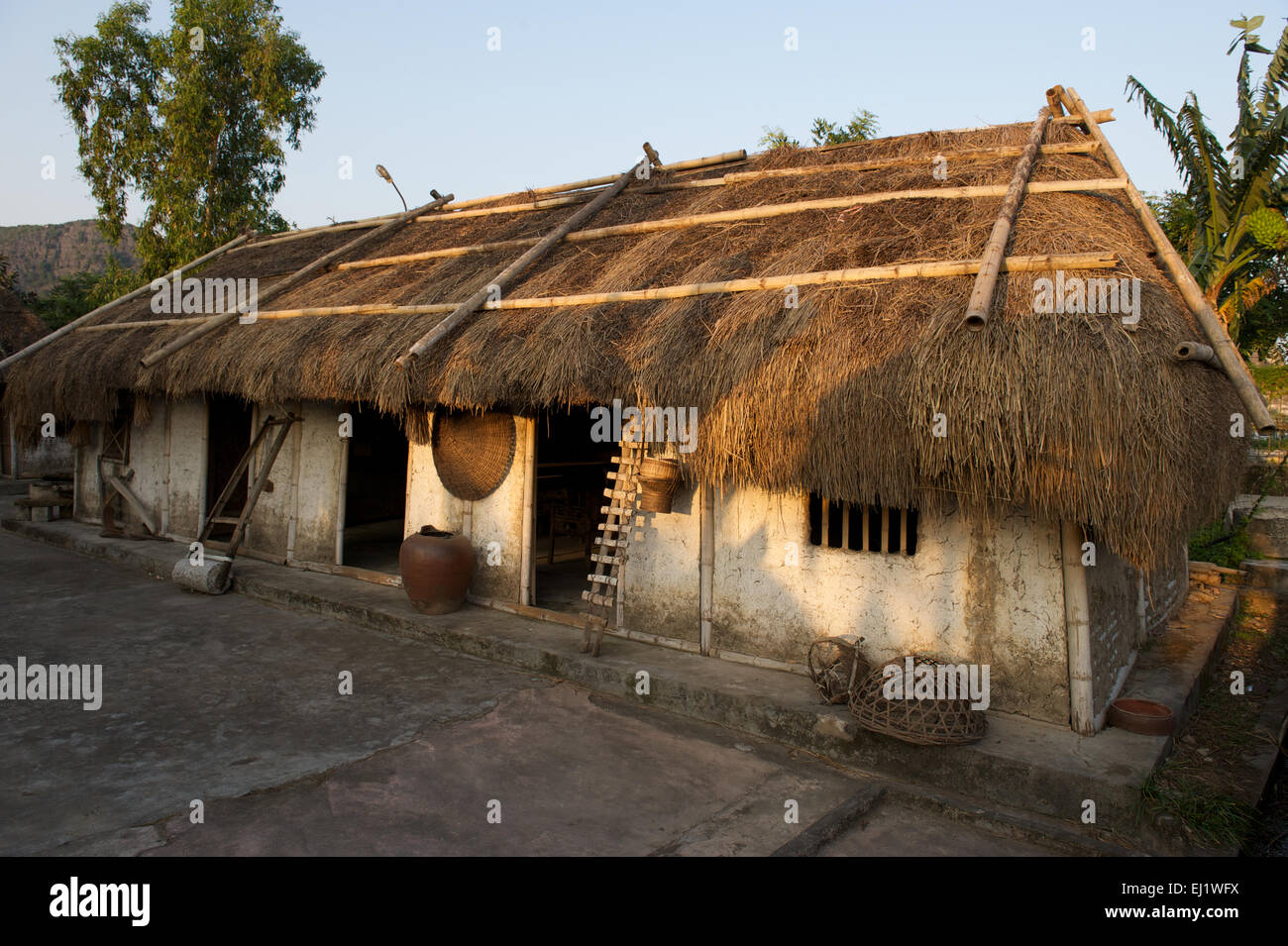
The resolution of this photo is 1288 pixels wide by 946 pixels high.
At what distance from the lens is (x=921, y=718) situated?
4.63m

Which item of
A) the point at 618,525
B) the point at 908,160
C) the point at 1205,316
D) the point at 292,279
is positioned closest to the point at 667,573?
the point at 618,525

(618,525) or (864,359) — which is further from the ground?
(864,359)

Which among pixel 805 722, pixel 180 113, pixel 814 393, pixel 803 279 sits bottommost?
pixel 805 722

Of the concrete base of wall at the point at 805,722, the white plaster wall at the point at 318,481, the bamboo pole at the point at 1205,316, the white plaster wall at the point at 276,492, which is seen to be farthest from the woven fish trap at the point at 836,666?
the white plaster wall at the point at 276,492

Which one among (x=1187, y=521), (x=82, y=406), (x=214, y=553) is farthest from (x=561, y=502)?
(x=1187, y=521)

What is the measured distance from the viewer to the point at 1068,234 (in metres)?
5.36

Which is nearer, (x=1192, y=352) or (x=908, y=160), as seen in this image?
(x=1192, y=352)

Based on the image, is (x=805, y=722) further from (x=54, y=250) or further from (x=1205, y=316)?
(x=54, y=250)

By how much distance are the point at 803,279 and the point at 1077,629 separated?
9.59 feet

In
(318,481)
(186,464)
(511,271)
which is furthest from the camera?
(186,464)

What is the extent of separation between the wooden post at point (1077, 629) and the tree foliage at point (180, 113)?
1879cm
